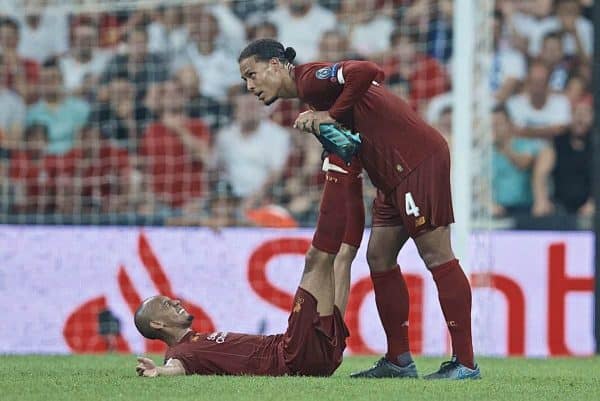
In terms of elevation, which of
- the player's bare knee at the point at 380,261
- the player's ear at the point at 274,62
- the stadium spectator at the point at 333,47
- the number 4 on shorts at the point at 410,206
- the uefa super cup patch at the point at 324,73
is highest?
the stadium spectator at the point at 333,47

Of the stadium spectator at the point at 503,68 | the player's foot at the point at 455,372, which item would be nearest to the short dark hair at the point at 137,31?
the stadium spectator at the point at 503,68

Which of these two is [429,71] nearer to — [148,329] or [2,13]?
[2,13]

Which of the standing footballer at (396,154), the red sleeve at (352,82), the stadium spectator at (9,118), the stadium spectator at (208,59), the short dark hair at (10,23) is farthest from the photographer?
the short dark hair at (10,23)

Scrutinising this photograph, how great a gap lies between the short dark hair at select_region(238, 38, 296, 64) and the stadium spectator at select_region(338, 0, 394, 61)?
5397mm

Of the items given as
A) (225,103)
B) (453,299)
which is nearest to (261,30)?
(225,103)

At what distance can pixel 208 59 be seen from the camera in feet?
41.1

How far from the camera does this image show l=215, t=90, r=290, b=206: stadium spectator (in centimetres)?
1203

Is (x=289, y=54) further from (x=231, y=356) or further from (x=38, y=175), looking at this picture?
(x=38, y=175)

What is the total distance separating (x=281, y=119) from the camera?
39.7 feet

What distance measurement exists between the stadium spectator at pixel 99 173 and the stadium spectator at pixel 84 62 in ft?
1.56

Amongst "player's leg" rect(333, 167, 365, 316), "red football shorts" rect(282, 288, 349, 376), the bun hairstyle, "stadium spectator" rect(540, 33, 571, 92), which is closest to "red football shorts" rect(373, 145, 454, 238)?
"player's leg" rect(333, 167, 365, 316)

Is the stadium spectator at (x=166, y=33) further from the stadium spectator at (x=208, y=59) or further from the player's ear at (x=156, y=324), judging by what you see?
the player's ear at (x=156, y=324)

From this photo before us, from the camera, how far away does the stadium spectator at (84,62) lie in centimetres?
1245

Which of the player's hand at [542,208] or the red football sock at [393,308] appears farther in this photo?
the player's hand at [542,208]
